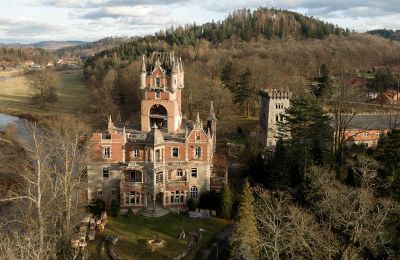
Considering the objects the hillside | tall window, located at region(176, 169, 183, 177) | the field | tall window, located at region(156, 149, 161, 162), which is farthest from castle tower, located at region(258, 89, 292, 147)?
the field

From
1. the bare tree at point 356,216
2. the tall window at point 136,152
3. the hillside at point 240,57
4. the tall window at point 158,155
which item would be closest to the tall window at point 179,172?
the tall window at point 158,155

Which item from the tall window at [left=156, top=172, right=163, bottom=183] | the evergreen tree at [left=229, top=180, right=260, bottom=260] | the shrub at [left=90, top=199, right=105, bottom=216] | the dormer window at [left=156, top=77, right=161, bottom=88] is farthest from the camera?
the dormer window at [left=156, top=77, right=161, bottom=88]

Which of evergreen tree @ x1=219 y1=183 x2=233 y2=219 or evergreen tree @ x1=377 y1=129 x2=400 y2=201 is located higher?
evergreen tree @ x1=377 y1=129 x2=400 y2=201

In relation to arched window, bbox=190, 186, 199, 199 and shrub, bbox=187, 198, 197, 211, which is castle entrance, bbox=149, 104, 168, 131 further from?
shrub, bbox=187, 198, 197, 211

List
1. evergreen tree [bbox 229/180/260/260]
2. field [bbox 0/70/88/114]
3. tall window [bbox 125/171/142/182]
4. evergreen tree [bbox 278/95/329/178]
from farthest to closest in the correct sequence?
field [bbox 0/70/88/114] < tall window [bbox 125/171/142/182] < evergreen tree [bbox 278/95/329/178] < evergreen tree [bbox 229/180/260/260]

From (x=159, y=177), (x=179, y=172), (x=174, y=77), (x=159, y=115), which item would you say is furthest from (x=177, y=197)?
(x=174, y=77)

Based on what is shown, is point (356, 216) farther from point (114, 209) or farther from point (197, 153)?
point (114, 209)
